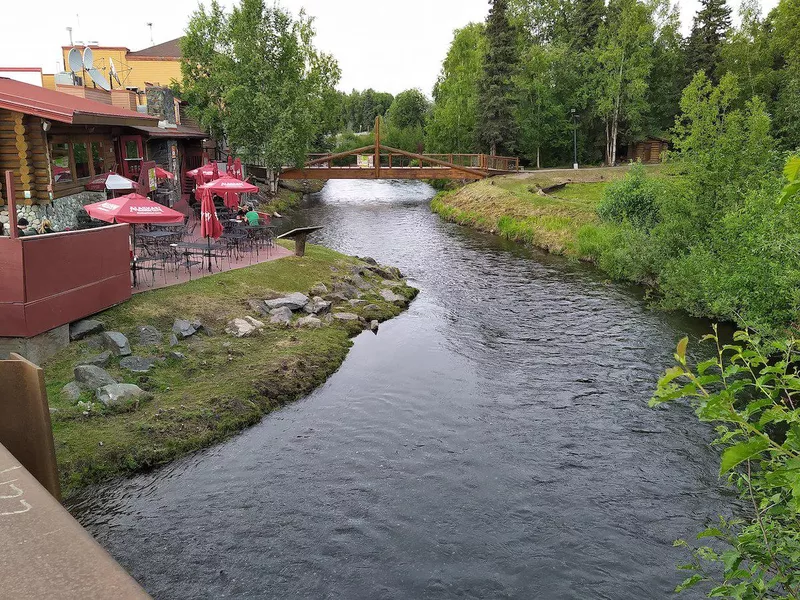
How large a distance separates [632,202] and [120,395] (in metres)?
23.7

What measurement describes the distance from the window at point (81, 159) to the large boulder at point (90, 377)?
521 inches

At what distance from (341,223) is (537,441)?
102 ft

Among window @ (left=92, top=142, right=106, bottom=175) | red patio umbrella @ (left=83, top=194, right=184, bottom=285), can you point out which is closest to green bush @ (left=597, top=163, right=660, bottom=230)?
red patio umbrella @ (left=83, top=194, right=184, bottom=285)

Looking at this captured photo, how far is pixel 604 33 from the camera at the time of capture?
58.2m

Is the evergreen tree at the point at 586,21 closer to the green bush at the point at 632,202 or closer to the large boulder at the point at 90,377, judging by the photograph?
the green bush at the point at 632,202

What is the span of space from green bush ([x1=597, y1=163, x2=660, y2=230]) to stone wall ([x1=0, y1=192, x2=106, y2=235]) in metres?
21.3

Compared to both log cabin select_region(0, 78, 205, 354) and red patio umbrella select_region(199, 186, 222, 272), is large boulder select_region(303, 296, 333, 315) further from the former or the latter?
log cabin select_region(0, 78, 205, 354)

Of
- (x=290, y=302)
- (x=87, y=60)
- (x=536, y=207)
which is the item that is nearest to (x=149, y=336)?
(x=290, y=302)

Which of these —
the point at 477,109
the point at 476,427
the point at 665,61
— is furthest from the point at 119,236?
the point at 665,61

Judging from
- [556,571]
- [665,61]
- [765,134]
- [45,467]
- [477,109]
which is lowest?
[556,571]

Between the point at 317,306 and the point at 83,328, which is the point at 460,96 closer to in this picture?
the point at 317,306

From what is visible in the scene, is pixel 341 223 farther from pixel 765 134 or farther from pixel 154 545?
pixel 154 545

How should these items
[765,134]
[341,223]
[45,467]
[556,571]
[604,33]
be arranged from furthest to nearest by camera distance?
1. [604,33]
2. [341,223]
3. [765,134]
4. [556,571]
5. [45,467]

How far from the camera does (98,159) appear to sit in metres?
25.7
